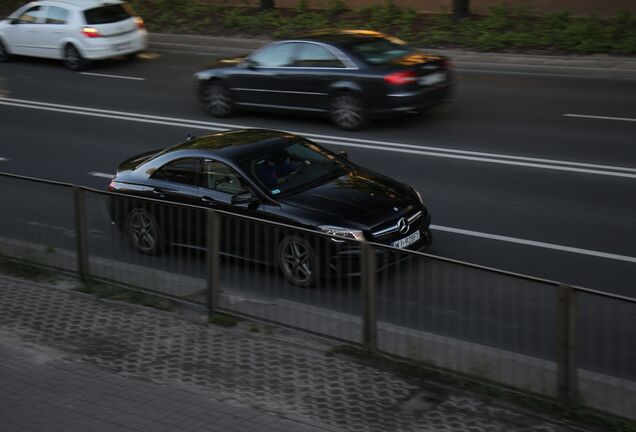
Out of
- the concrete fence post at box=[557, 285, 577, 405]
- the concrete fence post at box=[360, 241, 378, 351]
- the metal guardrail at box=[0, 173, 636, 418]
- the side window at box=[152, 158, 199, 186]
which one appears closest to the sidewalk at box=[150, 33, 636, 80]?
the side window at box=[152, 158, 199, 186]

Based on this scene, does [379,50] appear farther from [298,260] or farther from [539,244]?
[298,260]

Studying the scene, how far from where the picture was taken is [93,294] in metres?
9.23

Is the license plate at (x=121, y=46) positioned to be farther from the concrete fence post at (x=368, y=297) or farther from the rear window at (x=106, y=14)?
the concrete fence post at (x=368, y=297)

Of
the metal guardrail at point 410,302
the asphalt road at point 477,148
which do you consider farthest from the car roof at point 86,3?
the metal guardrail at point 410,302

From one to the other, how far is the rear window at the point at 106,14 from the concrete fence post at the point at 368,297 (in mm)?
17652

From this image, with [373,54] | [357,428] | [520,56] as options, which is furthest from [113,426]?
[520,56]

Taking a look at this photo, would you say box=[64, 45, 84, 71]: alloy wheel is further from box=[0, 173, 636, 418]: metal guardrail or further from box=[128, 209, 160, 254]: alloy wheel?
box=[128, 209, 160, 254]: alloy wheel

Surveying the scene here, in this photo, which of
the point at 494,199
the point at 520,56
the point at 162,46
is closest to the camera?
the point at 494,199

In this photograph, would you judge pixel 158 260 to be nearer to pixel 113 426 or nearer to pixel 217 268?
pixel 217 268

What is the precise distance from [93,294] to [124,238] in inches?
29.2

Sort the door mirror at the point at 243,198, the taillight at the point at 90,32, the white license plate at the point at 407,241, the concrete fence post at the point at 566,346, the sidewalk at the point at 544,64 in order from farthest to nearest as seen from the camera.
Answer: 1. the taillight at the point at 90,32
2. the sidewalk at the point at 544,64
3. the door mirror at the point at 243,198
4. the white license plate at the point at 407,241
5. the concrete fence post at the point at 566,346

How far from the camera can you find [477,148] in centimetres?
1434

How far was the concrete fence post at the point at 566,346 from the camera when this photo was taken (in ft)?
20.3

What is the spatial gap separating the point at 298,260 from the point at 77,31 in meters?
16.9
